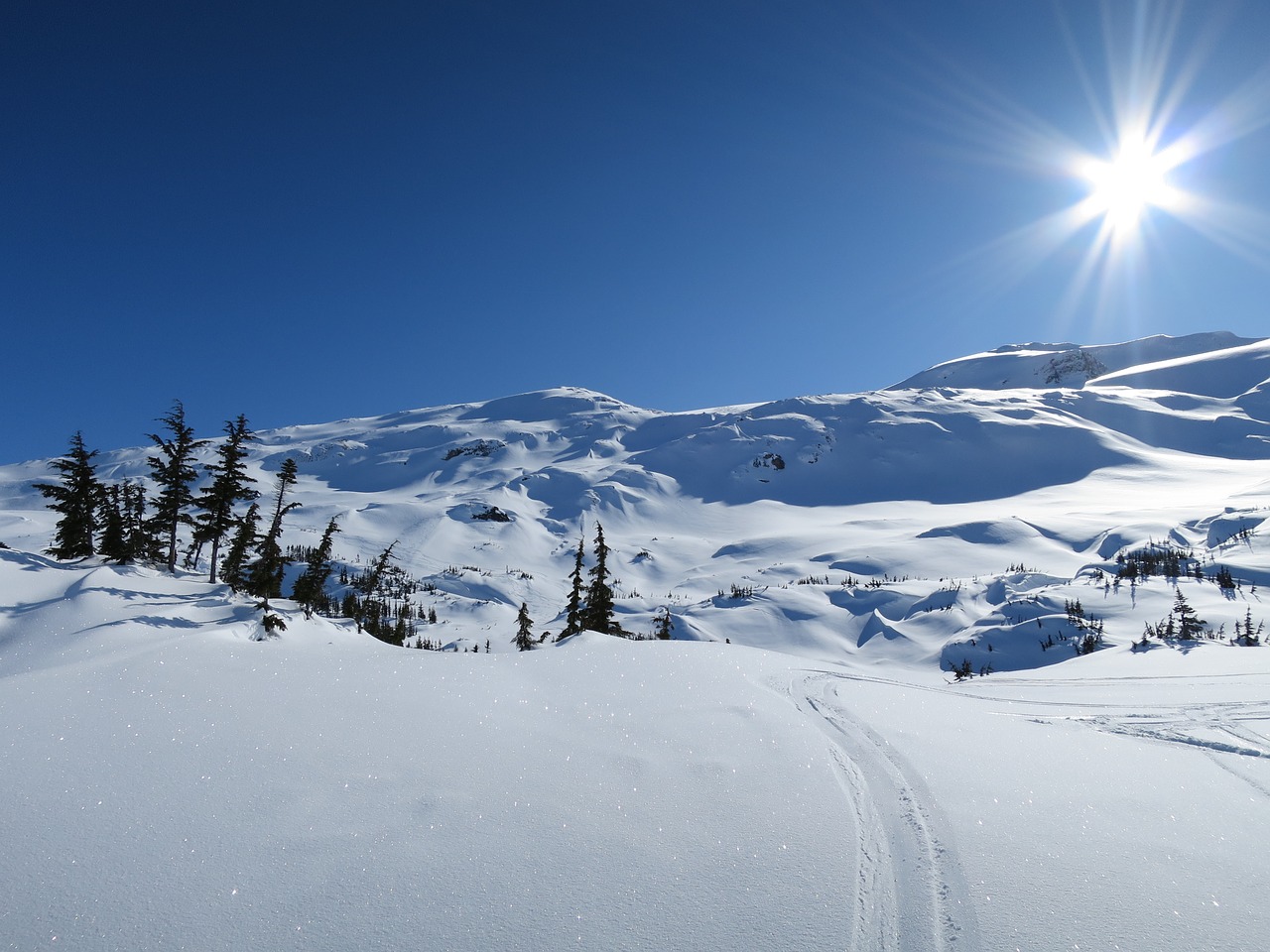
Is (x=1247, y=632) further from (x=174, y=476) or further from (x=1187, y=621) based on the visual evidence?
(x=174, y=476)

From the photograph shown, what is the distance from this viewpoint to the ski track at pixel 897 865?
464 centimetres

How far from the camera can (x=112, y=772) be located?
21.4 ft

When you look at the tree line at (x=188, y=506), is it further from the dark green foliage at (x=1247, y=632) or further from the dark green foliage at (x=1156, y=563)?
the dark green foliage at (x=1156, y=563)

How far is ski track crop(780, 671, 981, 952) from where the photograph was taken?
4.64 metres

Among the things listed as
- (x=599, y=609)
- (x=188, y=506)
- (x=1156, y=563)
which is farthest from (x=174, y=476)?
(x=1156, y=563)

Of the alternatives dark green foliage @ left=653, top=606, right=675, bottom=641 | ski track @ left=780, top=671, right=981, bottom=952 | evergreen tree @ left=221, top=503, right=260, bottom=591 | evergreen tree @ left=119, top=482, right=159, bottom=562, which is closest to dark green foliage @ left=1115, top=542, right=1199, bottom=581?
dark green foliage @ left=653, top=606, right=675, bottom=641

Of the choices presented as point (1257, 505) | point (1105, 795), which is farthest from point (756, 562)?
point (1105, 795)

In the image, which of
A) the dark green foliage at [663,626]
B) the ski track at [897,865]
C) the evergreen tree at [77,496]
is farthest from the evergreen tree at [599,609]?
the evergreen tree at [77,496]

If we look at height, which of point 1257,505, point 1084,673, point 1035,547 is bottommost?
point 1084,673

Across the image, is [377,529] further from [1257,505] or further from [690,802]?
[1257,505]

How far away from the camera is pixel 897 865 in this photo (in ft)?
18.2

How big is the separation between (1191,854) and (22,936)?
9790 millimetres

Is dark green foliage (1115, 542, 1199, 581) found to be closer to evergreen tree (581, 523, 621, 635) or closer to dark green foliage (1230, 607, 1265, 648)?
dark green foliage (1230, 607, 1265, 648)

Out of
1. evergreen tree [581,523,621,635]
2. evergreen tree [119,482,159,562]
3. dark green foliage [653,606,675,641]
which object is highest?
evergreen tree [119,482,159,562]
